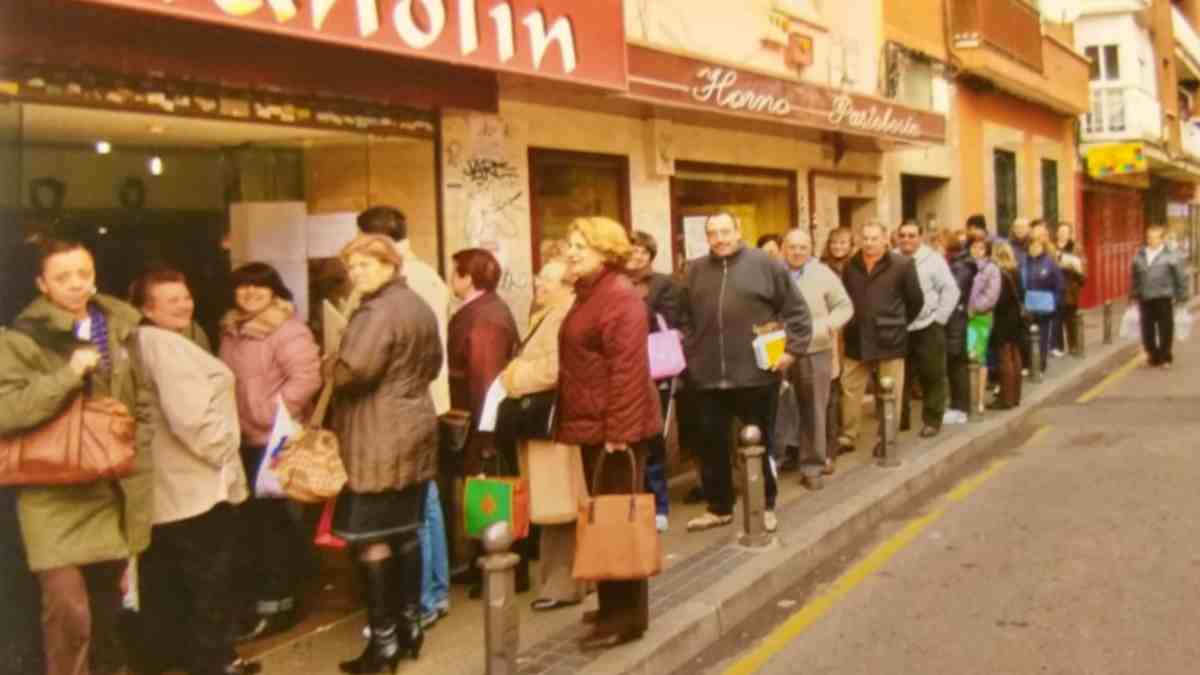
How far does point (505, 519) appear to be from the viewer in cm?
605

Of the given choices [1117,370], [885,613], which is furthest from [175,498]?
[1117,370]

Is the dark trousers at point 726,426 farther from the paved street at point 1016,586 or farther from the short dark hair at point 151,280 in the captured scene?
the short dark hair at point 151,280

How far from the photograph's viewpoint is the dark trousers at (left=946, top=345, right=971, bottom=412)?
12430mm

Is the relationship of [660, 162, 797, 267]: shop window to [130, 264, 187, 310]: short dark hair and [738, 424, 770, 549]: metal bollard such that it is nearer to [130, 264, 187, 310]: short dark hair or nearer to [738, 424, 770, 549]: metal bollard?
[738, 424, 770, 549]: metal bollard

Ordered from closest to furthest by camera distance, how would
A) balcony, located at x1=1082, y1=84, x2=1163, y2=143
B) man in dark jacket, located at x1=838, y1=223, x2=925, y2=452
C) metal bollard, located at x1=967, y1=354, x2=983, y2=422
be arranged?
man in dark jacket, located at x1=838, y1=223, x2=925, y2=452 → metal bollard, located at x1=967, y1=354, x2=983, y2=422 → balcony, located at x1=1082, y1=84, x2=1163, y2=143

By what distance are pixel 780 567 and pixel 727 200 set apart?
20.1 ft

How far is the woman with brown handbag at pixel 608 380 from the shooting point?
584 centimetres

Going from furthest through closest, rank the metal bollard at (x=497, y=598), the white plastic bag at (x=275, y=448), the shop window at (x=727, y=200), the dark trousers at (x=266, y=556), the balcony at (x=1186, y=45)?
the balcony at (x=1186, y=45)
the shop window at (x=727, y=200)
the dark trousers at (x=266, y=556)
the white plastic bag at (x=275, y=448)
the metal bollard at (x=497, y=598)

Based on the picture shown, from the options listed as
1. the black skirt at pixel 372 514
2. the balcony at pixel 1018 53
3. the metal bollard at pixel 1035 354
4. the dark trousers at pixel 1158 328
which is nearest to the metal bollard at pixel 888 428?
the black skirt at pixel 372 514

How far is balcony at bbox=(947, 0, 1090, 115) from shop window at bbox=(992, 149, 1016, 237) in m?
1.12

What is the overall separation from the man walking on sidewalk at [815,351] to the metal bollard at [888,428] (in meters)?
0.46

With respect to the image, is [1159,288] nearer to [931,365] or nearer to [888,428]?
[931,365]

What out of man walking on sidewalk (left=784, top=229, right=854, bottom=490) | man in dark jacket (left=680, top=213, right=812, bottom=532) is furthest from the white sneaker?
man walking on sidewalk (left=784, top=229, right=854, bottom=490)

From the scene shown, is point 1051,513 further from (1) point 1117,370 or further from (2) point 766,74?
(1) point 1117,370
